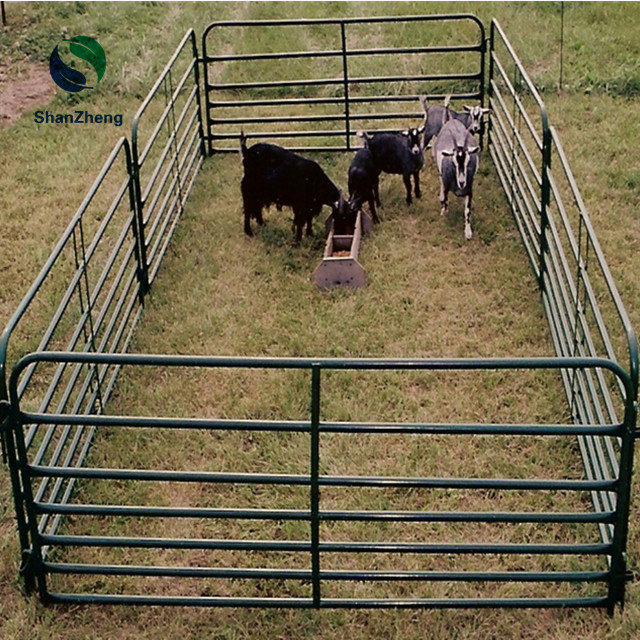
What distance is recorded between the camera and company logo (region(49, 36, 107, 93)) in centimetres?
1396

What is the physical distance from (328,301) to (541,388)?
2.00 meters

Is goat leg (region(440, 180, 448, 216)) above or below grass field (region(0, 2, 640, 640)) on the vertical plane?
above

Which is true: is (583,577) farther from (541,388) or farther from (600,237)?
(600,237)

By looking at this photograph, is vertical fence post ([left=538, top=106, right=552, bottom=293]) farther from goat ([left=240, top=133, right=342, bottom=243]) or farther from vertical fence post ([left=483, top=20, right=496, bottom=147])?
vertical fence post ([left=483, top=20, right=496, bottom=147])

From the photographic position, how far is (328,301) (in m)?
8.76

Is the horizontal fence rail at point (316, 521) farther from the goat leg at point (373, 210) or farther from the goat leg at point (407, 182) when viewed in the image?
the goat leg at point (407, 182)

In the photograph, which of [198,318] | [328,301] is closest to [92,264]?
[198,318]

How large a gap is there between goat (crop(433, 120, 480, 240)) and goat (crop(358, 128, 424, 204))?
0.21 m

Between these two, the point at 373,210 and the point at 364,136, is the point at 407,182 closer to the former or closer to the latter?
the point at 373,210

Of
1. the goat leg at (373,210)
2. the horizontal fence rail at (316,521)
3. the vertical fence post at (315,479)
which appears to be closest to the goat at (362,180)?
the goat leg at (373,210)

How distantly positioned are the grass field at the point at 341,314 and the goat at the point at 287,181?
374 mm

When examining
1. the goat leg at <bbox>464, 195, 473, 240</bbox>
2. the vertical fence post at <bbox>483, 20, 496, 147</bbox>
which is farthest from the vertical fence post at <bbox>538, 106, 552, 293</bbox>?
the vertical fence post at <bbox>483, 20, 496, 147</bbox>

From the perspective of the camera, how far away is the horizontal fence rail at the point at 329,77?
11578 mm

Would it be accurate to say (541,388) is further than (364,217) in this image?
No
